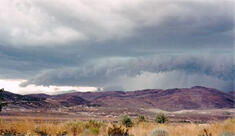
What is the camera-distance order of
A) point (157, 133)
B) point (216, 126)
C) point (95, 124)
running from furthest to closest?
point (95, 124)
point (216, 126)
point (157, 133)

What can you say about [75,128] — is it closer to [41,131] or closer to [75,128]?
[75,128]

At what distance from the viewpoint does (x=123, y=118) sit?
116 ft

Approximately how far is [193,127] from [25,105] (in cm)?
16786

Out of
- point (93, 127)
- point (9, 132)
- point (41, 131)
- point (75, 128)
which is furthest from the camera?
point (93, 127)

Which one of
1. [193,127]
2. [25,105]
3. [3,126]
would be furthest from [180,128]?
[25,105]

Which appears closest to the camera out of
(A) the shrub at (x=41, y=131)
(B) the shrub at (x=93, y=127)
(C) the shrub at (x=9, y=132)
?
(C) the shrub at (x=9, y=132)

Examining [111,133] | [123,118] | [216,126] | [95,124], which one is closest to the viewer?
[111,133]

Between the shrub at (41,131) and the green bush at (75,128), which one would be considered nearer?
the shrub at (41,131)

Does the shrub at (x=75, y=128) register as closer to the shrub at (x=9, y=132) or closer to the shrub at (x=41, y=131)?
the shrub at (x=41, y=131)

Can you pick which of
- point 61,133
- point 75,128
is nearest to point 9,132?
point 61,133

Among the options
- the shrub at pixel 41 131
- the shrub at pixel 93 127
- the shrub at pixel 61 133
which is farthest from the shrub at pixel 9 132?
the shrub at pixel 93 127

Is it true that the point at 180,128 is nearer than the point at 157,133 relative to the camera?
No

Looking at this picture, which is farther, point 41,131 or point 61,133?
point 41,131

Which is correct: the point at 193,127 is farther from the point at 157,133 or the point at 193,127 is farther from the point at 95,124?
the point at 95,124
